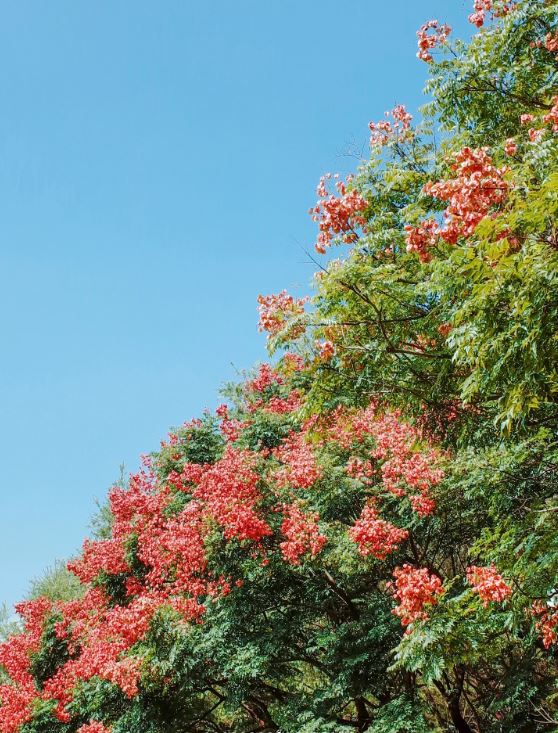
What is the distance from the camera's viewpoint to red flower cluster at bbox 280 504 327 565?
1082 cm

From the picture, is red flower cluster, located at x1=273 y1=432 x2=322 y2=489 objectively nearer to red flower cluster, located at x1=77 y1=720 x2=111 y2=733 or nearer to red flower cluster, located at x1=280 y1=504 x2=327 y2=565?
red flower cluster, located at x1=280 y1=504 x2=327 y2=565

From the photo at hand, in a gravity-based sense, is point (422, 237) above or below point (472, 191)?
above

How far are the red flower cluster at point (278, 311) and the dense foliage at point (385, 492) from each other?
0.10ft

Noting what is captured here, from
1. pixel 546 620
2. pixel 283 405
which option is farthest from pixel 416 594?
pixel 283 405

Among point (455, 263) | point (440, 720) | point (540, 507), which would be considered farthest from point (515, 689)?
point (455, 263)

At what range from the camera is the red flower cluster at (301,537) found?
10820 millimetres

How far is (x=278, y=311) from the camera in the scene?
7.07m

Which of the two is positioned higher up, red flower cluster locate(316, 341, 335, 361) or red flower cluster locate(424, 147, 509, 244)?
red flower cluster locate(316, 341, 335, 361)

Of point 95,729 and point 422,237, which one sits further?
point 95,729

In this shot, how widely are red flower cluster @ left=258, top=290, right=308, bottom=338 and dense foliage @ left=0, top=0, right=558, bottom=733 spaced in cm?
3

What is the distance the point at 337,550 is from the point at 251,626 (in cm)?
343

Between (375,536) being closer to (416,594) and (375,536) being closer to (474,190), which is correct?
(416,594)

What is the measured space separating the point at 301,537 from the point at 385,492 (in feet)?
7.46

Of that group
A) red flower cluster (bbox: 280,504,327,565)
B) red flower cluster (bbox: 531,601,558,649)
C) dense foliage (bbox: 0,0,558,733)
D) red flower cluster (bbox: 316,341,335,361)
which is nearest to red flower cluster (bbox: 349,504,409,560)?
dense foliage (bbox: 0,0,558,733)
